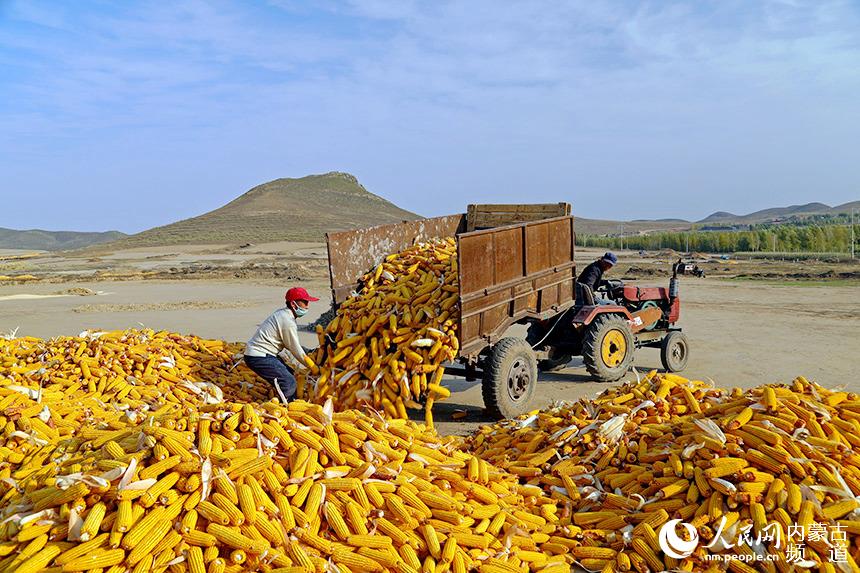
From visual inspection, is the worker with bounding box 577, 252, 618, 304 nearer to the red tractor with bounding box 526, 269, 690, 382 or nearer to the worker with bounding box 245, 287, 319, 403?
the red tractor with bounding box 526, 269, 690, 382

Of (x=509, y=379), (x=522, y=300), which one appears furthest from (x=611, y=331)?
(x=509, y=379)

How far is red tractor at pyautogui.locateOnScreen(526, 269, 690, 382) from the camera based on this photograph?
931 centimetres

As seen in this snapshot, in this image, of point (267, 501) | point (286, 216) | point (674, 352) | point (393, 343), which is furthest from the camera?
point (286, 216)

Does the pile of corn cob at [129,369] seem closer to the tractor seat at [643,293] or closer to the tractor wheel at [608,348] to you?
the tractor wheel at [608,348]

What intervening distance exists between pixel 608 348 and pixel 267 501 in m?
6.54

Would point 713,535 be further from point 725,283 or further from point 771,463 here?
point 725,283

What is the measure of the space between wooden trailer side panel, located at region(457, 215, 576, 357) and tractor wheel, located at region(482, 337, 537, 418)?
0.22 meters

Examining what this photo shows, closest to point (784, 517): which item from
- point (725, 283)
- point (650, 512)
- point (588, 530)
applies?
point (650, 512)

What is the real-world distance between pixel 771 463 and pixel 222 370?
6.72 m

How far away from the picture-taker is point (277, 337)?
7.91 meters

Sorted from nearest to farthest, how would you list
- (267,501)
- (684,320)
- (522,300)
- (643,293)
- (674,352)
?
(267,501) < (522,300) < (674,352) < (643,293) < (684,320)

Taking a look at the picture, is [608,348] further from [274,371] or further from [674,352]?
[274,371]

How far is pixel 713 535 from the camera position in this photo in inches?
167

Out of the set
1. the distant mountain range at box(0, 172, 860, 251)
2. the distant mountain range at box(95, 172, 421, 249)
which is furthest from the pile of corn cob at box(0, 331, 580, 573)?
the distant mountain range at box(0, 172, 860, 251)
